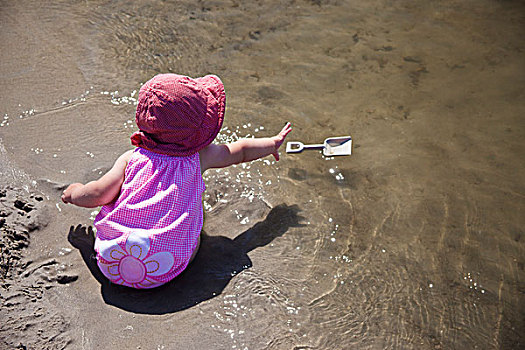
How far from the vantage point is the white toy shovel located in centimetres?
281

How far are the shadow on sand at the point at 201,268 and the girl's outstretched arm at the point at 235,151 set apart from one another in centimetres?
32

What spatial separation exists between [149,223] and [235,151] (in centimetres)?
53

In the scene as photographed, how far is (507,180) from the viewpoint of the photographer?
2.78 m

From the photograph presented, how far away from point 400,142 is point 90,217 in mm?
1687

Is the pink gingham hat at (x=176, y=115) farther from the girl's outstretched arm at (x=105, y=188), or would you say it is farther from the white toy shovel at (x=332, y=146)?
the white toy shovel at (x=332, y=146)

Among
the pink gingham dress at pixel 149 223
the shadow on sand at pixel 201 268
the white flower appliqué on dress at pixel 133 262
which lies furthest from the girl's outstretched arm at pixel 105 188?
the shadow on sand at pixel 201 268

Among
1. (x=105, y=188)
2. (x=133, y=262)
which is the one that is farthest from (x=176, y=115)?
(x=133, y=262)

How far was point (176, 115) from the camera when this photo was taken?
6.56 feet

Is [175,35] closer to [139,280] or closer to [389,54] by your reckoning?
[389,54]

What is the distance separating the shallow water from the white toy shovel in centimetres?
5

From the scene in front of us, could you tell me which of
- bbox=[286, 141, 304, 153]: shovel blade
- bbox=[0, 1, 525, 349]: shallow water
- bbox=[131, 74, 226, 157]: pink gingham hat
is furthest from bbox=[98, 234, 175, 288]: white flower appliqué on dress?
bbox=[286, 141, 304, 153]: shovel blade

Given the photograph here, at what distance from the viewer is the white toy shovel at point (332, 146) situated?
9.21 ft

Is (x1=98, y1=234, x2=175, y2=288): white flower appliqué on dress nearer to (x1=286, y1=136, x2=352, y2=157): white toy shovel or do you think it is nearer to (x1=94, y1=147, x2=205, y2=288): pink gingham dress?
(x1=94, y1=147, x2=205, y2=288): pink gingham dress

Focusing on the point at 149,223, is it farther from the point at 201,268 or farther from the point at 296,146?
the point at 296,146
